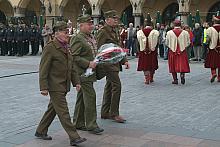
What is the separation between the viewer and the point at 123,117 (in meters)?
7.01

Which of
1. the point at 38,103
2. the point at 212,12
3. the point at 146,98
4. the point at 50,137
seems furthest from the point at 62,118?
the point at 212,12

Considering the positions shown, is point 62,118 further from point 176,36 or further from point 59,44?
point 176,36

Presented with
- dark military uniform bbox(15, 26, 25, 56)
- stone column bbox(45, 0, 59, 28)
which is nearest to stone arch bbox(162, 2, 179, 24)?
stone column bbox(45, 0, 59, 28)

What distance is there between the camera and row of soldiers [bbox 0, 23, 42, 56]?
20991mm

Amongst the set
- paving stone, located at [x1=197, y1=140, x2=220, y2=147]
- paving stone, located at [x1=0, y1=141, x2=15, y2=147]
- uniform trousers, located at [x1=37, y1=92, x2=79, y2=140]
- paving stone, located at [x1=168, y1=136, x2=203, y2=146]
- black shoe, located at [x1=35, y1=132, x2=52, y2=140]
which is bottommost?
paving stone, located at [x1=197, y1=140, x2=220, y2=147]

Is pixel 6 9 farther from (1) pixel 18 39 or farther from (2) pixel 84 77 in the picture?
(2) pixel 84 77

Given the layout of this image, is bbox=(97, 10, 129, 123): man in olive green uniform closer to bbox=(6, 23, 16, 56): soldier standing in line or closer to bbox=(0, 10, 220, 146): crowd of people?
bbox=(0, 10, 220, 146): crowd of people

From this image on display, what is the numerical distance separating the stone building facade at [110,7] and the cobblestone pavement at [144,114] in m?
16.5

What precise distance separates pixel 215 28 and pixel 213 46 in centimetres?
48

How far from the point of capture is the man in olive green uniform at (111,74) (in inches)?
253

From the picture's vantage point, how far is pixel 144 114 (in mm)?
7227

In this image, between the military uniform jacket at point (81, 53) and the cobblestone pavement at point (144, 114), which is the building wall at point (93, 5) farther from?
the military uniform jacket at point (81, 53)

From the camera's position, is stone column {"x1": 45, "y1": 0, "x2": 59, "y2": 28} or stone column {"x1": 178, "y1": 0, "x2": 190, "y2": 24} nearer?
stone column {"x1": 178, "y1": 0, "x2": 190, "y2": 24}

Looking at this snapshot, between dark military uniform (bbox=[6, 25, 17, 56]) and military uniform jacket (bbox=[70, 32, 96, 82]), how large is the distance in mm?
15807
